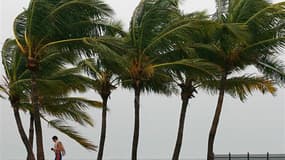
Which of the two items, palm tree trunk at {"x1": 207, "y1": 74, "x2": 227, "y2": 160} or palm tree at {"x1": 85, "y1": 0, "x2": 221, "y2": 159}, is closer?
palm tree at {"x1": 85, "y1": 0, "x2": 221, "y2": 159}

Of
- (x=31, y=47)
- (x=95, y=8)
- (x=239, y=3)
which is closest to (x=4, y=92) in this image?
(x=31, y=47)

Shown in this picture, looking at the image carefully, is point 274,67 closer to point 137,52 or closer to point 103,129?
point 137,52

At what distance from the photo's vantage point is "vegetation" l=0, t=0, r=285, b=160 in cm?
1969

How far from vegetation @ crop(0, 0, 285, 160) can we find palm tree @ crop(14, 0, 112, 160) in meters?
0.03

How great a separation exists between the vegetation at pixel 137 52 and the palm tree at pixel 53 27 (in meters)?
0.03

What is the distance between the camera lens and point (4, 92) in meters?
22.1

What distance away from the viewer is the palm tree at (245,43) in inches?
855

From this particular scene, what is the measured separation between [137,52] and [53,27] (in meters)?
3.23

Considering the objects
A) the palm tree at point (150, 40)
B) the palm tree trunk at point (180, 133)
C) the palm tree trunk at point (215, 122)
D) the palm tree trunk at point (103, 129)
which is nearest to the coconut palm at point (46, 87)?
the palm tree trunk at point (103, 129)

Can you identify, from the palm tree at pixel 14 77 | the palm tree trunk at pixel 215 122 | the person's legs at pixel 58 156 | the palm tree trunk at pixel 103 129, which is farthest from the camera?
the palm tree trunk at pixel 103 129

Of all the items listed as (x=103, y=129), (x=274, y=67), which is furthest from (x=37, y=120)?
(x=274, y=67)

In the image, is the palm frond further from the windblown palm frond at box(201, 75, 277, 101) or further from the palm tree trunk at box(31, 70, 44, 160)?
the palm tree trunk at box(31, 70, 44, 160)

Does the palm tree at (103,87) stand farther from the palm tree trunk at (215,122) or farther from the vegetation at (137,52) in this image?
the palm tree trunk at (215,122)

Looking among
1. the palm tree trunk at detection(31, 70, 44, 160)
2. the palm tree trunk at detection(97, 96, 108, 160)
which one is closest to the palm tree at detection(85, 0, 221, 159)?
the palm tree trunk at detection(31, 70, 44, 160)
